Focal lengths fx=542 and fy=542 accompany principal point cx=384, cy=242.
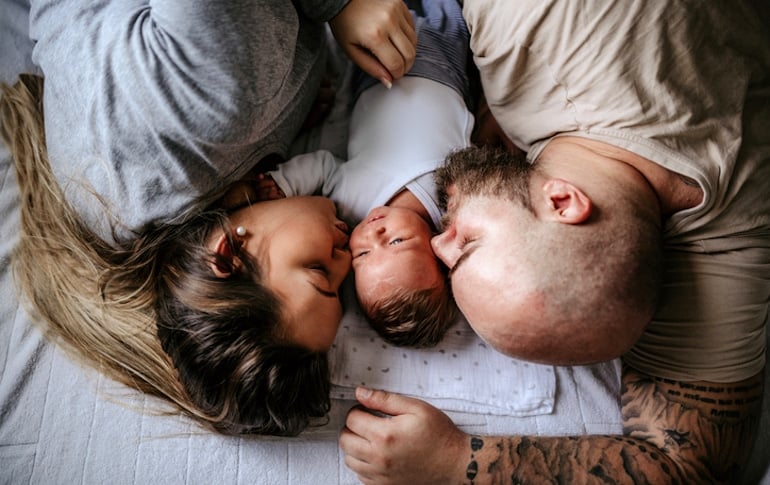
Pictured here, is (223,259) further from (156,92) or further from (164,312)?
(156,92)

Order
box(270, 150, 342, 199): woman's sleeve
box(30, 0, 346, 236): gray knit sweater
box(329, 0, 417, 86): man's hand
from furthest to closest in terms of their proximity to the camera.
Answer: box(270, 150, 342, 199): woman's sleeve
box(329, 0, 417, 86): man's hand
box(30, 0, 346, 236): gray knit sweater

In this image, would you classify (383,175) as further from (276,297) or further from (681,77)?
(681,77)

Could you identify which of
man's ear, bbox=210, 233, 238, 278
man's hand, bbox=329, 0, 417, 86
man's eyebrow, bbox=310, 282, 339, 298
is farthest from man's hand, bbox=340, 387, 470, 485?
man's hand, bbox=329, 0, 417, 86

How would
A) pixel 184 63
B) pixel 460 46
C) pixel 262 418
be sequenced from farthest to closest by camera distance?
pixel 460 46 < pixel 262 418 < pixel 184 63

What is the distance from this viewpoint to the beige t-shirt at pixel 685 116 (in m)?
1.02

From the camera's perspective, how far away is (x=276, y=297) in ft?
3.47

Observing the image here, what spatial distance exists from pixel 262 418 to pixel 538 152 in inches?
31.7

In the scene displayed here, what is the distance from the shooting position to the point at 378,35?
115 centimetres

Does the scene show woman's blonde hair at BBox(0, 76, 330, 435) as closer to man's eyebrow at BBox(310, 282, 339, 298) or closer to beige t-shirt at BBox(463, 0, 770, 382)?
man's eyebrow at BBox(310, 282, 339, 298)

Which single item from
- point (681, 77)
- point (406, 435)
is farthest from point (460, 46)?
point (406, 435)

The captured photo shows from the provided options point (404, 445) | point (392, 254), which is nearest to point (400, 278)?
point (392, 254)

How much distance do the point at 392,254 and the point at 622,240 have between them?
45cm

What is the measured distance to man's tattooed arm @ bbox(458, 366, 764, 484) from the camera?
3.51ft

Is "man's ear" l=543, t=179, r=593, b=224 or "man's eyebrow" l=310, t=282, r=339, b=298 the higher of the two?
"man's ear" l=543, t=179, r=593, b=224
